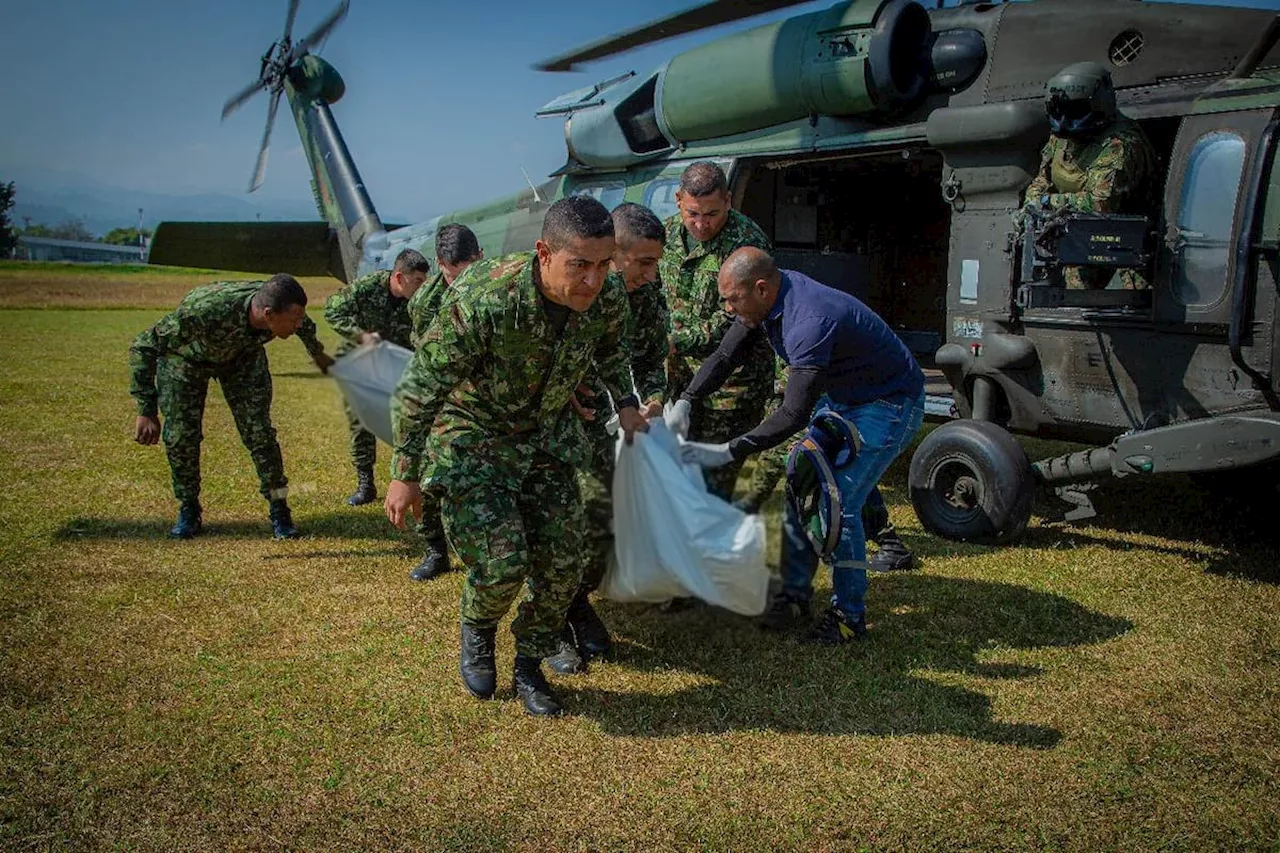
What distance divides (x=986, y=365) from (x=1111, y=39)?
2.02 m

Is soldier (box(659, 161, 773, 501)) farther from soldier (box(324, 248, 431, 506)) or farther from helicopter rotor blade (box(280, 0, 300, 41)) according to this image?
helicopter rotor blade (box(280, 0, 300, 41))

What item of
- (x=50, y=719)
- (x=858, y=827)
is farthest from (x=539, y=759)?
(x=50, y=719)

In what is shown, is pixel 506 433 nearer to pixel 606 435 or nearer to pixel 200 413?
pixel 606 435

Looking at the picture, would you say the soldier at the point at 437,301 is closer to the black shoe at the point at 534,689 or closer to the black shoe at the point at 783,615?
the black shoe at the point at 534,689

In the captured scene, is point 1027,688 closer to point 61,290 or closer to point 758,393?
point 758,393

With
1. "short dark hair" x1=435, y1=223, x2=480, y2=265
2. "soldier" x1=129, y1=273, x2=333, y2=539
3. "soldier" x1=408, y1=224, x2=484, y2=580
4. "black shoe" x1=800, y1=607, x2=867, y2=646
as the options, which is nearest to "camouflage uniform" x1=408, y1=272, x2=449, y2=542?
"soldier" x1=408, y1=224, x2=484, y2=580

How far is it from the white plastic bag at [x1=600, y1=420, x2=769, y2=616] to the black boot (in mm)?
3625

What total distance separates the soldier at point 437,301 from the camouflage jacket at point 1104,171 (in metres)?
3.06

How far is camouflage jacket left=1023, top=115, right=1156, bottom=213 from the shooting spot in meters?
5.39

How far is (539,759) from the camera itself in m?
3.55

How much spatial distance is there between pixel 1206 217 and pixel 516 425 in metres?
3.76

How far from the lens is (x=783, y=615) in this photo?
4711 mm

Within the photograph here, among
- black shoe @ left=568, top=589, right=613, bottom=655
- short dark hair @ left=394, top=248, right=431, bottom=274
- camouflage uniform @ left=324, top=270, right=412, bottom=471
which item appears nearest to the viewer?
black shoe @ left=568, top=589, right=613, bottom=655

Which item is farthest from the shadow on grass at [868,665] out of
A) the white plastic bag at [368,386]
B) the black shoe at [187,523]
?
the black shoe at [187,523]
